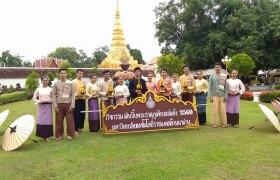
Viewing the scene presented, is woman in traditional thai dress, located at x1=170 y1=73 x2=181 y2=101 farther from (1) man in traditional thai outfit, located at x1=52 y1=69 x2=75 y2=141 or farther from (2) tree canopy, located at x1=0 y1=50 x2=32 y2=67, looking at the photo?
(2) tree canopy, located at x1=0 y1=50 x2=32 y2=67

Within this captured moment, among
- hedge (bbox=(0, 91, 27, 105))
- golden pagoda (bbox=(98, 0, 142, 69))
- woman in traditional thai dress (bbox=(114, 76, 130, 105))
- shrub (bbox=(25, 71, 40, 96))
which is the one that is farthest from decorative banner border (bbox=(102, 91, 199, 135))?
golden pagoda (bbox=(98, 0, 142, 69))

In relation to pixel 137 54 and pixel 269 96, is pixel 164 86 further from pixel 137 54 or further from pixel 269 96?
pixel 137 54

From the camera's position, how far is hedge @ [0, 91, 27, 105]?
18264 mm

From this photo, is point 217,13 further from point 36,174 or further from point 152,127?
point 36,174

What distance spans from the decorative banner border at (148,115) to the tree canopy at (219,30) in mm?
19992

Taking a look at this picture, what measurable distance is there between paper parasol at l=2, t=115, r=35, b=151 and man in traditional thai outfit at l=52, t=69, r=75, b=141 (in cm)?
73

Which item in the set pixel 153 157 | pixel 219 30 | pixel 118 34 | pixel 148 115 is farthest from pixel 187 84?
pixel 118 34

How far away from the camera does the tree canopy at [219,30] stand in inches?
1043

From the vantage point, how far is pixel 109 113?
7.08 m

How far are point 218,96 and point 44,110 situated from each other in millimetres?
4153

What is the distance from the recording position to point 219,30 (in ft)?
93.4

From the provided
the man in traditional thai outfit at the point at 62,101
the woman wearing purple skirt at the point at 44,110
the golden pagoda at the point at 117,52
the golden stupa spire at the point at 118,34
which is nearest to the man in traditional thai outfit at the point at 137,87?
the man in traditional thai outfit at the point at 62,101

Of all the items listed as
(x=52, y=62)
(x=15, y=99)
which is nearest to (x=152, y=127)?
(x=15, y=99)

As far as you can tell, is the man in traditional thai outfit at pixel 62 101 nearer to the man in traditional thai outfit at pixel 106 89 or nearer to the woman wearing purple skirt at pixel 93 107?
the woman wearing purple skirt at pixel 93 107
